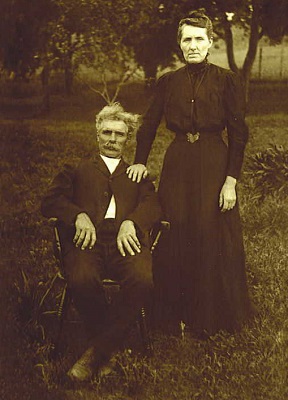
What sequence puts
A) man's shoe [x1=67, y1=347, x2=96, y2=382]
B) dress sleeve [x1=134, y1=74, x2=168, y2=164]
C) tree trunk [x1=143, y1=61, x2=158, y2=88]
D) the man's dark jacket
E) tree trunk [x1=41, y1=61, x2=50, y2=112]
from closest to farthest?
1. man's shoe [x1=67, y1=347, x2=96, y2=382]
2. the man's dark jacket
3. dress sleeve [x1=134, y1=74, x2=168, y2=164]
4. tree trunk [x1=143, y1=61, x2=158, y2=88]
5. tree trunk [x1=41, y1=61, x2=50, y2=112]

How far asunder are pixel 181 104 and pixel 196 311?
3.79 feet

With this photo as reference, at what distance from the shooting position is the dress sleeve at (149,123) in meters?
3.49

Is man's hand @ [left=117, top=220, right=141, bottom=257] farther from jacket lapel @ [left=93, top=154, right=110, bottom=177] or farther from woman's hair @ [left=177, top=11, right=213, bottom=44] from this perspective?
woman's hair @ [left=177, top=11, right=213, bottom=44]

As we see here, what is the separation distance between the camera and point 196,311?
139 inches

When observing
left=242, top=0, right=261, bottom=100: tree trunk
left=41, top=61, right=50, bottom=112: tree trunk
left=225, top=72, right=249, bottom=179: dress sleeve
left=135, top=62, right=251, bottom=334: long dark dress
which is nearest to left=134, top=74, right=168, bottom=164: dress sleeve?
left=135, top=62, right=251, bottom=334: long dark dress

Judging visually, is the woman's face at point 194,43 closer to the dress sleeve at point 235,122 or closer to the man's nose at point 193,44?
the man's nose at point 193,44

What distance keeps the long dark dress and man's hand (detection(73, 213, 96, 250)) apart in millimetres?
463

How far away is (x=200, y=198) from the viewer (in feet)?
11.3

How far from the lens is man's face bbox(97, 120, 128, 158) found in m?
3.31

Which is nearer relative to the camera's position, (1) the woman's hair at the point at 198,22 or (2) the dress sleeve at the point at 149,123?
(1) the woman's hair at the point at 198,22

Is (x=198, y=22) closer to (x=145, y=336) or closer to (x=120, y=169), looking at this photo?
(x=120, y=169)

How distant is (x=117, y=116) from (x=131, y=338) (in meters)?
1.22

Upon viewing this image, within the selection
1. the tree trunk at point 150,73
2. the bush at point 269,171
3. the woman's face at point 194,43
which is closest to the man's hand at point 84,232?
the tree trunk at point 150,73

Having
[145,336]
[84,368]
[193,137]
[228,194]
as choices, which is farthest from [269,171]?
[84,368]
